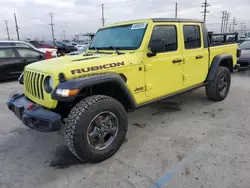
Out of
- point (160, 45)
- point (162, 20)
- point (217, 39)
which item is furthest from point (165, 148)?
point (217, 39)

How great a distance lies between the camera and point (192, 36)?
4.02 metres

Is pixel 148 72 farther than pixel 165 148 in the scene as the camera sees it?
Yes

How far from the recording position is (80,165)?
2.62 meters

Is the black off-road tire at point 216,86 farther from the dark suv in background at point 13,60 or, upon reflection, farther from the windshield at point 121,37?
the dark suv in background at point 13,60

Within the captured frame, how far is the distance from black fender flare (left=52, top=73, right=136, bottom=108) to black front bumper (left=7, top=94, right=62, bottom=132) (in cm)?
23

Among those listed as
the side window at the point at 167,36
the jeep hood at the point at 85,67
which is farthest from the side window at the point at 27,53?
the side window at the point at 167,36

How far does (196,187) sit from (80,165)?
1.41 meters

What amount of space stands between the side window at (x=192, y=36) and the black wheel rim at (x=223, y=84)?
121 centimetres

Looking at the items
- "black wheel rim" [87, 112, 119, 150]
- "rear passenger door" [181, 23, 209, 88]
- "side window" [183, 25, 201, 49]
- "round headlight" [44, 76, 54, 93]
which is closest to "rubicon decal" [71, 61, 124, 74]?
"round headlight" [44, 76, 54, 93]

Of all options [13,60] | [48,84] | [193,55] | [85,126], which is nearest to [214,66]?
[193,55]

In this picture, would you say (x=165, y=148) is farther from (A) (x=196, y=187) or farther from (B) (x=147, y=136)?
(A) (x=196, y=187)

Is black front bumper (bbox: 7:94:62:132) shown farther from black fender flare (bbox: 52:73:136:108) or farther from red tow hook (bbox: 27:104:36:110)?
black fender flare (bbox: 52:73:136:108)

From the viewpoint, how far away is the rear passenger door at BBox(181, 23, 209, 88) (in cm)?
383

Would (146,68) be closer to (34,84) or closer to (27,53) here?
(34,84)
